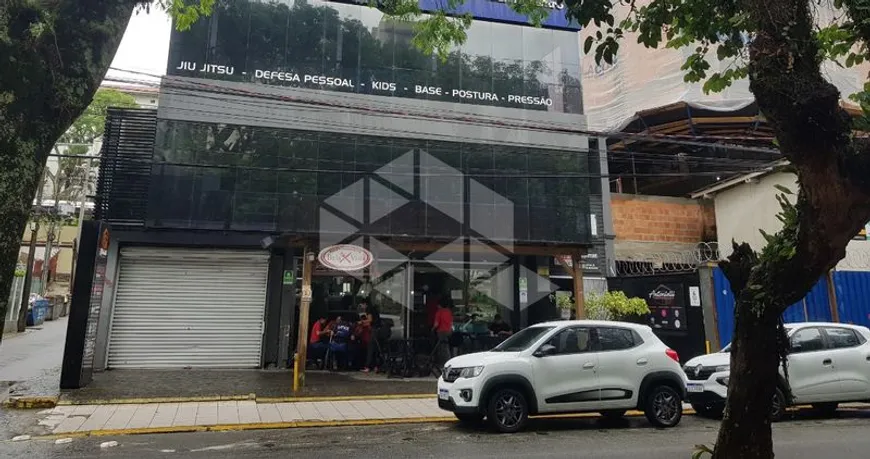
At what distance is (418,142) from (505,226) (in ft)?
11.9

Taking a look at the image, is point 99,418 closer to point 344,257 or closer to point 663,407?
point 344,257

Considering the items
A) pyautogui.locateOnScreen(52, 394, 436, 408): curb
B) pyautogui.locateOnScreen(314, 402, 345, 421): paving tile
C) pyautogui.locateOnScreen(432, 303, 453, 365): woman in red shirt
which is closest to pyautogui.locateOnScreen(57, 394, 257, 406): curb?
pyautogui.locateOnScreen(52, 394, 436, 408): curb

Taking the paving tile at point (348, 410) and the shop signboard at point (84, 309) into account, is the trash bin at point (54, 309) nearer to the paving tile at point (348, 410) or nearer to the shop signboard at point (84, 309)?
the shop signboard at point (84, 309)

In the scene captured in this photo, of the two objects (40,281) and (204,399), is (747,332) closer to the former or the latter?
(204,399)

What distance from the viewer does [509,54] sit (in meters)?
17.7

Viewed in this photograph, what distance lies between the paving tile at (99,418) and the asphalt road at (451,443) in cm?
61

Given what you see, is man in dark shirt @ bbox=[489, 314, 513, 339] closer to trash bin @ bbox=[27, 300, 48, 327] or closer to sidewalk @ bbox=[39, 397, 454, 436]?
sidewalk @ bbox=[39, 397, 454, 436]

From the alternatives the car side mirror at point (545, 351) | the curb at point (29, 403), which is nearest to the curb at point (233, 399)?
the curb at point (29, 403)

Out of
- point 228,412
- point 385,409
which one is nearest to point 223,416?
point 228,412

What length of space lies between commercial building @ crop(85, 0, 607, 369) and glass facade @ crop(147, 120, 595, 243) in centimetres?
4

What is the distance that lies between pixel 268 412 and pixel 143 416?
195cm

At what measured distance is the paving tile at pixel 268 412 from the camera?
891 centimetres

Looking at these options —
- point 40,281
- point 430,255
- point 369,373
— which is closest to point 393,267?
point 430,255

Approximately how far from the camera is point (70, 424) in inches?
326
